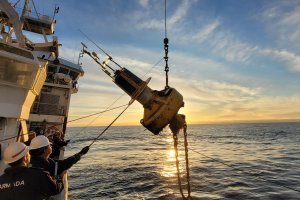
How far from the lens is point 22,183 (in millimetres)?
3869

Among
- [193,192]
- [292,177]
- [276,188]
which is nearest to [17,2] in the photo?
[193,192]

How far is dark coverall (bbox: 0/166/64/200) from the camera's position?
384 cm

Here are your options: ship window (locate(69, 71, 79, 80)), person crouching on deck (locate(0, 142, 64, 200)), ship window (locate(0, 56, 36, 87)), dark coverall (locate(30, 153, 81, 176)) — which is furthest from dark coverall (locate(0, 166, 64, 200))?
ship window (locate(69, 71, 79, 80))

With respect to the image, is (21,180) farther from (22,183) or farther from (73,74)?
(73,74)

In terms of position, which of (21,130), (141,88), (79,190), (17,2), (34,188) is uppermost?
(17,2)

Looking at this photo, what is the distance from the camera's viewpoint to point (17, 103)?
899 centimetres

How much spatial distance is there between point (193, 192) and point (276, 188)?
546 centimetres

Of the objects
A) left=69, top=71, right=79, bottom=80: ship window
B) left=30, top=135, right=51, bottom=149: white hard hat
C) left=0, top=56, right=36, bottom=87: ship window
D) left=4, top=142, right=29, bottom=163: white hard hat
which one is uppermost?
left=69, top=71, right=79, bottom=80: ship window

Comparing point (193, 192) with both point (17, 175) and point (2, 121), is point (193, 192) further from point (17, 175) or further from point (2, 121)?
point (17, 175)

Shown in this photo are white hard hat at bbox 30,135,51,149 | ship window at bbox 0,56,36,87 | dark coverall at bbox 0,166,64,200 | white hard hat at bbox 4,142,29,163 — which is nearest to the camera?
dark coverall at bbox 0,166,64,200

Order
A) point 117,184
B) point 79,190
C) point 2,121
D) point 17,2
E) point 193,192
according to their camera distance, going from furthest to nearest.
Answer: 1. point 117,184
2. point 79,190
3. point 193,192
4. point 17,2
5. point 2,121

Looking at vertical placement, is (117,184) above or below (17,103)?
below

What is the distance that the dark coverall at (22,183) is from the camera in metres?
3.84

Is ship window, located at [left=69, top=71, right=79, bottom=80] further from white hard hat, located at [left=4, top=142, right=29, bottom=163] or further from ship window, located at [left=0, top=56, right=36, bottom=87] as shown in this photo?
white hard hat, located at [left=4, top=142, right=29, bottom=163]
